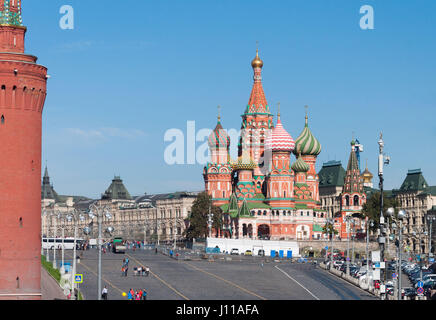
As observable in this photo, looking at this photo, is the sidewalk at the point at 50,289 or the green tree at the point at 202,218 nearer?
the sidewalk at the point at 50,289

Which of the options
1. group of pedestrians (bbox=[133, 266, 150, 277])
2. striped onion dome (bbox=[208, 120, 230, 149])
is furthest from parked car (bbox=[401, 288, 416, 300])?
striped onion dome (bbox=[208, 120, 230, 149])

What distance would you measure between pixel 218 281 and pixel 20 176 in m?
23.2

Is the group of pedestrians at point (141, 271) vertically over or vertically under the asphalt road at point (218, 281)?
over

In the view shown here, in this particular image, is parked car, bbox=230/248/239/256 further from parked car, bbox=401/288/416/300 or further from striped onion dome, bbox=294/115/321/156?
parked car, bbox=401/288/416/300

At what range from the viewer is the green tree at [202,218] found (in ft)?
547

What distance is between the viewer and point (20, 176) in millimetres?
72438

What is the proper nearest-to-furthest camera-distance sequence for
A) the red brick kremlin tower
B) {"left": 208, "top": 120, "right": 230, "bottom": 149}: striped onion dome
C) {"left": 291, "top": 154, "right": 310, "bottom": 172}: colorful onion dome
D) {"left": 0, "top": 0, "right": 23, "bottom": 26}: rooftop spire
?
the red brick kremlin tower
{"left": 0, "top": 0, "right": 23, "bottom": 26}: rooftop spire
{"left": 208, "top": 120, "right": 230, "bottom": 149}: striped onion dome
{"left": 291, "top": 154, "right": 310, "bottom": 172}: colorful onion dome

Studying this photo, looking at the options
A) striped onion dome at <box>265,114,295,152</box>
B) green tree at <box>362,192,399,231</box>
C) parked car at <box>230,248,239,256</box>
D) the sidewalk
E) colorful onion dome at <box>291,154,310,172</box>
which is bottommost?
the sidewalk

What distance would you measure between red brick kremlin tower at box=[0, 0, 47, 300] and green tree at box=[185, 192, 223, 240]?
93862 millimetres

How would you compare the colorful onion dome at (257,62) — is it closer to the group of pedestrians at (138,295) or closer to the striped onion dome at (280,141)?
the striped onion dome at (280,141)

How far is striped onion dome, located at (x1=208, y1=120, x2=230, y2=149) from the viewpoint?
181688 mm

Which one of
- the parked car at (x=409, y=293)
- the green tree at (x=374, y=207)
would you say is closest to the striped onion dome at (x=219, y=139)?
the green tree at (x=374, y=207)

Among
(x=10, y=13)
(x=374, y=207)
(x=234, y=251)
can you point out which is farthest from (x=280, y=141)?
(x=10, y=13)
